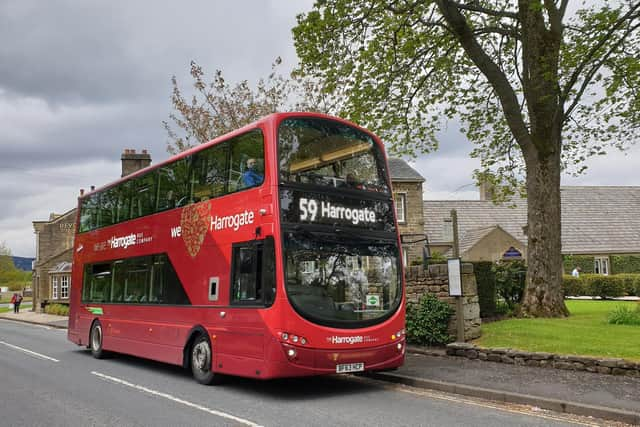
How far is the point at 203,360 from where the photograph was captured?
35.1ft

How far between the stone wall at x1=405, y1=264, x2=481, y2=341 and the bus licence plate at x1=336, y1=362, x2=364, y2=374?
4.45 meters

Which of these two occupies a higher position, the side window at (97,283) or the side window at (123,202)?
the side window at (123,202)

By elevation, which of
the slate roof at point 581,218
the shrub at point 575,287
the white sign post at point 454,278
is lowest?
the shrub at point 575,287

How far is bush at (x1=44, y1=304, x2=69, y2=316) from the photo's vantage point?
4019 centimetres

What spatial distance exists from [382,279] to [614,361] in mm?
4075

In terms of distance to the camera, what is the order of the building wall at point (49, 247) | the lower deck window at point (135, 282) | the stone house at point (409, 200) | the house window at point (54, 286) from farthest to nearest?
the building wall at point (49, 247)
the house window at point (54, 286)
the stone house at point (409, 200)
the lower deck window at point (135, 282)

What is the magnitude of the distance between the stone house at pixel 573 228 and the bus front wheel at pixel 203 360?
28.0 meters

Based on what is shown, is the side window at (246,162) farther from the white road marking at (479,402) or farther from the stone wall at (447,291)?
the stone wall at (447,291)

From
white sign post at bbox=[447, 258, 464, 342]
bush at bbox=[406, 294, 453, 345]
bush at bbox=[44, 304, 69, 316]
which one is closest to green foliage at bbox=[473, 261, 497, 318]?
bush at bbox=[406, 294, 453, 345]

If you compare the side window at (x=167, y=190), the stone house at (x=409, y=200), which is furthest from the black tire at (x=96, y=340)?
the stone house at (x=409, y=200)

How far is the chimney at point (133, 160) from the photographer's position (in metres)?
33.9

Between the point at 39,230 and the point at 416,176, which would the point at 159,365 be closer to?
the point at 416,176

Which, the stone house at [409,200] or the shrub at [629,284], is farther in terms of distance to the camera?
the stone house at [409,200]

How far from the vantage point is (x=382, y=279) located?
988 centimetres
